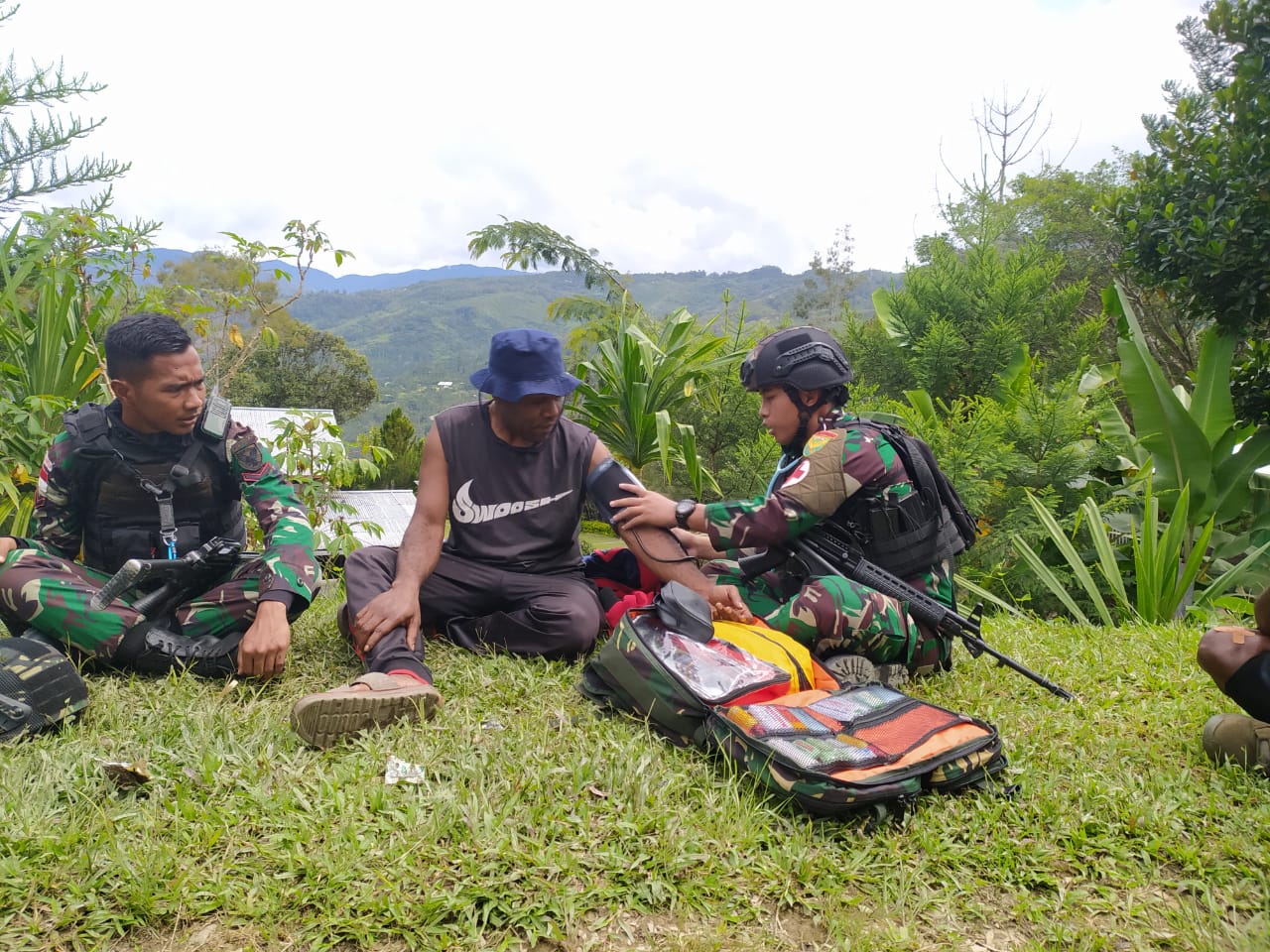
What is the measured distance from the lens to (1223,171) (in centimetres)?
646

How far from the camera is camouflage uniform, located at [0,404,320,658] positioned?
327 cm

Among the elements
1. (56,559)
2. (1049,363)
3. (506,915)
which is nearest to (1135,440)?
(1049,363)

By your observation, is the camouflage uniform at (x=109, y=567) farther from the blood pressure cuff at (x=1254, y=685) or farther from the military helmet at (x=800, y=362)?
the blood pressure cuff at (x=1254, y=685)

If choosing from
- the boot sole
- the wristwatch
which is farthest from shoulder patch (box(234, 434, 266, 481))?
the wristwatch

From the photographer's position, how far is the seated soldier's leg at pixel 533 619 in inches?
144

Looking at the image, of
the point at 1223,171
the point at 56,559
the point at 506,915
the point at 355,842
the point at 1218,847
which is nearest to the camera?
the point at 506,915

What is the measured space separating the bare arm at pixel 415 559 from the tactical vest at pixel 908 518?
1.67 metres

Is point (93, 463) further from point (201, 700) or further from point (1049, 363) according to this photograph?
point (1049, 363)

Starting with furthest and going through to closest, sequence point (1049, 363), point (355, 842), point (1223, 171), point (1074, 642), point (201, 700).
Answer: point (1049, 363) < point (1223, 171) < point (1074, 642) < point (201, 700) < point (355, 842)

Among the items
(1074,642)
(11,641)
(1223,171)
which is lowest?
(1074,642)

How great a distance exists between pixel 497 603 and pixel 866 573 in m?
1.57

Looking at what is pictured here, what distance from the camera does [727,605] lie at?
339 centimetres

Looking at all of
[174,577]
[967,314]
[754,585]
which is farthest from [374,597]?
[967,314]

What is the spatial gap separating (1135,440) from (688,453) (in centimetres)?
372
